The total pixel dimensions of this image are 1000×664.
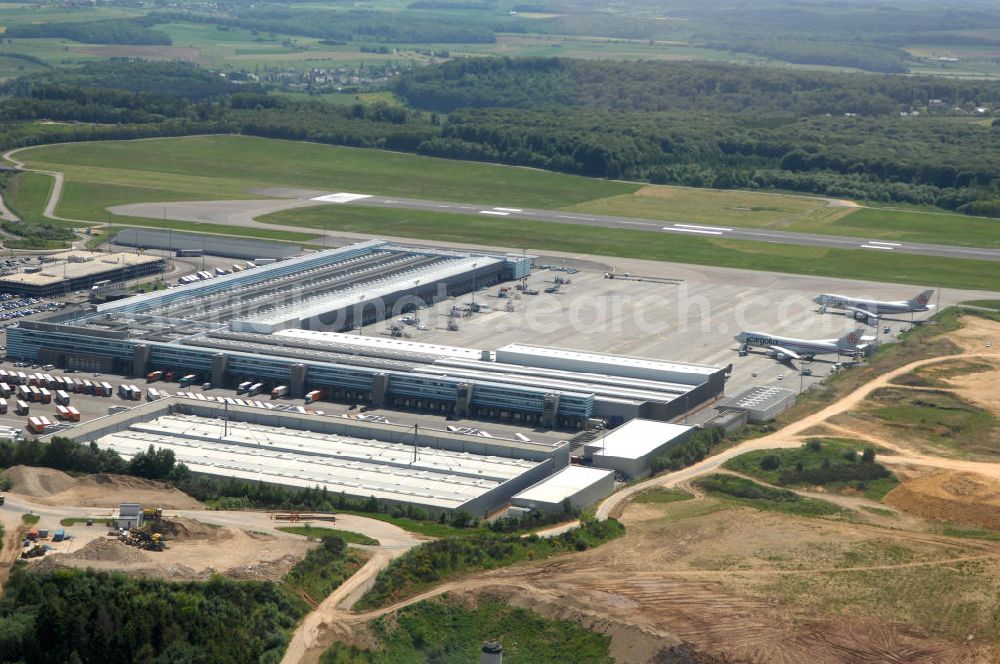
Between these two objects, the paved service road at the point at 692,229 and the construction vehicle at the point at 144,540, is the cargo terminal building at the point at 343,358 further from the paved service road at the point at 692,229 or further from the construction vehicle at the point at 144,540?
the paved service road at the point at 692,229

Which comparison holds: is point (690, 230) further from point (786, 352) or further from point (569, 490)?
point (569, 490)

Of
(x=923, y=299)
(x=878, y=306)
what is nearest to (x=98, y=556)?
(x=878, y=306)

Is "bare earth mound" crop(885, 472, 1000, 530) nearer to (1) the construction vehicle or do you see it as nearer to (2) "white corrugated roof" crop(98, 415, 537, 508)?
(2) "white corrugated roof" crop(98, 415, 537, 508)

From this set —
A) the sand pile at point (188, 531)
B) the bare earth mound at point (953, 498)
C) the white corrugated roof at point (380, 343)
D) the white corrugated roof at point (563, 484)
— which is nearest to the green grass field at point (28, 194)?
the white corrugated roof at point (380, 343)

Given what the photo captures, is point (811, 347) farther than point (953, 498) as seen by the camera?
Yes

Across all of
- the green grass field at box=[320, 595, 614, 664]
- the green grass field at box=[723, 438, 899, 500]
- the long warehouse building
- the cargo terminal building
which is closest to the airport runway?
the cargo terminal building

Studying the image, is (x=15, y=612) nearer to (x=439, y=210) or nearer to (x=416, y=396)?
(x=416, y=396)

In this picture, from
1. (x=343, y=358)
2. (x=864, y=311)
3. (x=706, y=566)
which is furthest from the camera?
(x=864, y=311)
